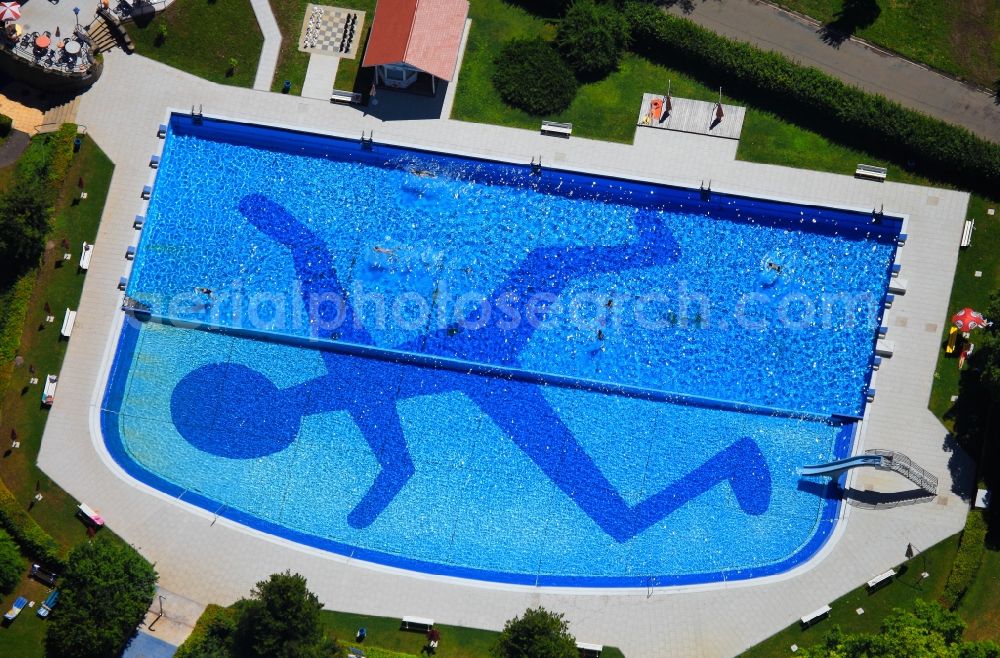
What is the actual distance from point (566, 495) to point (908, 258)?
17.2 meters

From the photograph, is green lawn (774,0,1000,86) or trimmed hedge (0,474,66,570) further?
green lawn (774,0,1000,86)

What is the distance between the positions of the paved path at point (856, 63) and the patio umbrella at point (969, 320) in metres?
7.64

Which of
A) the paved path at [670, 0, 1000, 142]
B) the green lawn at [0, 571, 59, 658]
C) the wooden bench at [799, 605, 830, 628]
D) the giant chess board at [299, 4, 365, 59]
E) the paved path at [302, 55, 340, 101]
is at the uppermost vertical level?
the paved path at [670, 0, 1000, 142]

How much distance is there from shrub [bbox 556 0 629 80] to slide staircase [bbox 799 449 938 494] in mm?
18879

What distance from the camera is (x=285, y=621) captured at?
39.4 meters

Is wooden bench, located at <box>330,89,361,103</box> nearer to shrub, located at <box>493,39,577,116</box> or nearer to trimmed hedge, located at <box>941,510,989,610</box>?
shrub, located at <box>493,39,577,116</box>

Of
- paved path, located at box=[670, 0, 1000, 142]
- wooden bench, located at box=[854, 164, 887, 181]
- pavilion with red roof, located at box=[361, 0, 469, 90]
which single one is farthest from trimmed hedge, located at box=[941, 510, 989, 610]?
pavilion with red roof, located at box=[361, 0, 469, 90]

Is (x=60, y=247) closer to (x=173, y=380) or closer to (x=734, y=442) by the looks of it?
(x=173, y=380)

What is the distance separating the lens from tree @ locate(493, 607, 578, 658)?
3934 cm

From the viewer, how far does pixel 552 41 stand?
1821 inches

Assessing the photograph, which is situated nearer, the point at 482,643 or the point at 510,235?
the point at 482,643

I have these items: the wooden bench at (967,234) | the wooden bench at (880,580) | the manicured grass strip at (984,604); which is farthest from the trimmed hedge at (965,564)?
the wooden bench at (967,234)

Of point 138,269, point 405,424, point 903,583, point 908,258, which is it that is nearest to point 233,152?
point 138,269

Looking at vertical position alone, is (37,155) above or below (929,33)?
below
